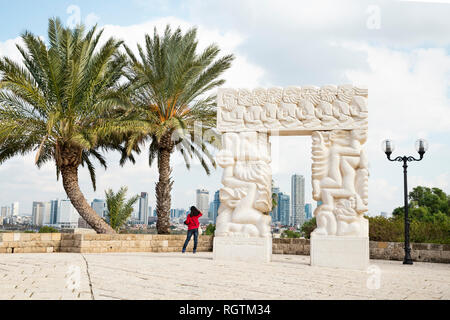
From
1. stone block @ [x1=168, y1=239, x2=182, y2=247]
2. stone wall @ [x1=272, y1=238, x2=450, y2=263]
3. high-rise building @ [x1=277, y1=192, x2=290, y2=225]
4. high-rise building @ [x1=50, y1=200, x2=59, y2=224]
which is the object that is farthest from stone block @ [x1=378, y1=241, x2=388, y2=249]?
high-rise building @ [x1=50, y1=200, x2=59, y2=224]

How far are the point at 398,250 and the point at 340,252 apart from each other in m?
4.51

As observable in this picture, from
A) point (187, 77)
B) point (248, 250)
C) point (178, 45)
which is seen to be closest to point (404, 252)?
point (248, 250)

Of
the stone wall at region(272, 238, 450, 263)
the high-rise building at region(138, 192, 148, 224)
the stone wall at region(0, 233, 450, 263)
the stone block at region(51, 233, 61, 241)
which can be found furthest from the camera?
the high-rise building at region(138, 192, 148, 224)

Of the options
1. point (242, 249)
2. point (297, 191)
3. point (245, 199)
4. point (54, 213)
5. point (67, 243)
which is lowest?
point (67, 243)

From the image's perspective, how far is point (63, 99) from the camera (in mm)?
13227

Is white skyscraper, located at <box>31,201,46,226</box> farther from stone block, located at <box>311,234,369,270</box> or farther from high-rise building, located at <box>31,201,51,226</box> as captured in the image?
stone block, located at <box>311,234,369,270</box>

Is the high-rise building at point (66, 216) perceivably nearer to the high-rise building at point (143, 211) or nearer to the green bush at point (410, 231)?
the high-rise building at point (143, 211)

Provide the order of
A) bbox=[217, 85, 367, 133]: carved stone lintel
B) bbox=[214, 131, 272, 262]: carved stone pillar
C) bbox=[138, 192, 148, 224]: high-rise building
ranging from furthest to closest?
bbox=[138, 192, 148, 224]: high-rise building, bbox=[214, 131, 272, 262]: carved stone pillar, bbox=[217, 85, 367, 133]: carved stone lintel

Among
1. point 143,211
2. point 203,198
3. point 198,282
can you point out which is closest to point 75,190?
point 203,198

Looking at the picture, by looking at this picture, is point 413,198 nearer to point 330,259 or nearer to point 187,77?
point 187,77

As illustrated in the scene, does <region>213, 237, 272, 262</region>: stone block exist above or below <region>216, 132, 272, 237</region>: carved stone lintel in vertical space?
below

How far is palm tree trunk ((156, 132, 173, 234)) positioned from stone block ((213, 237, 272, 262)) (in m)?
5.65

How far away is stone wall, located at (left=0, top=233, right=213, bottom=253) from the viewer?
1120 centimetres

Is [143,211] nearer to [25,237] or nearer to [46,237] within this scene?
[46,237]
